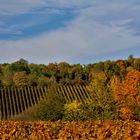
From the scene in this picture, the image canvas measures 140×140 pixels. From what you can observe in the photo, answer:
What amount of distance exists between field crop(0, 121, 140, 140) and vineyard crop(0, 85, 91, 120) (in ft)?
184

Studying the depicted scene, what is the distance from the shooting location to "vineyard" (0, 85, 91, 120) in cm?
7919

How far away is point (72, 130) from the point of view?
18422 millimetres

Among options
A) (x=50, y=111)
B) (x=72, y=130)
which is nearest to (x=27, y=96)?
(x=50, y=111)

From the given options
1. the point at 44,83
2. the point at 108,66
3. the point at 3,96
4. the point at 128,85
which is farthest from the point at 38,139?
the point at 108,66

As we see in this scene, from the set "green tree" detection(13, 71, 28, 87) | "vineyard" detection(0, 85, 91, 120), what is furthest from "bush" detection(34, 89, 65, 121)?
"green tree" detection(13, 71, 28, 87)

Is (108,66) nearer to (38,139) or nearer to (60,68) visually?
(60,68)

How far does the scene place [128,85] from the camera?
3007 inches

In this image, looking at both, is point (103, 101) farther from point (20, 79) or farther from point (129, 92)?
point (20, 79)

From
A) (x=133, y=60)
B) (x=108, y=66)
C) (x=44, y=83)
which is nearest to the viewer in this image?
(x=44, y=83)

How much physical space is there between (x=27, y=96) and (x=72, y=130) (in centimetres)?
6809

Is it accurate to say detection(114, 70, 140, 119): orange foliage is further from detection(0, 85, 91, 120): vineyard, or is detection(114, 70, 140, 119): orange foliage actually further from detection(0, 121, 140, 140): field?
detection(0, 121, 140, 140): field

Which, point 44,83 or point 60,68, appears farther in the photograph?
point 60,68

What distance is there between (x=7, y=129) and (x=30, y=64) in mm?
121435

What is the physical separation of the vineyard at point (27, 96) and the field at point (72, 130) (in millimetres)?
56205
